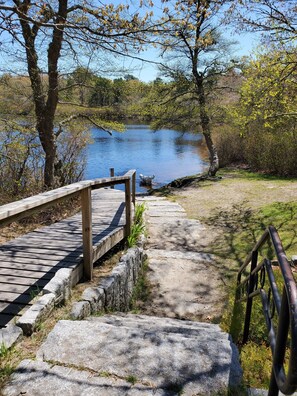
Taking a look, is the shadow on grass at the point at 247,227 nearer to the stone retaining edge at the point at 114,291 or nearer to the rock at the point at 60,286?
the stone retaining edge at the point at 114,291

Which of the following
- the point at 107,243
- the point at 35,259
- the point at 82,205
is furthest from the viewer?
the point at 107,243

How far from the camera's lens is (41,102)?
7.56 m

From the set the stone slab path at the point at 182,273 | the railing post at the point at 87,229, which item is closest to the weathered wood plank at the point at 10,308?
the railing post at the point at 87,229

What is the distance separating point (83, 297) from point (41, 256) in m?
0.90

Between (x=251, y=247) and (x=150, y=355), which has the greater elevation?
(x=150, y=355)

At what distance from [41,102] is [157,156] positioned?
18.9m

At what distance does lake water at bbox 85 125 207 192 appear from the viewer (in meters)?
19.8

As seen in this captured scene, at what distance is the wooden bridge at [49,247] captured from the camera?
2576 millimetres

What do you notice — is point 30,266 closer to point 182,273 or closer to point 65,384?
point 65,384

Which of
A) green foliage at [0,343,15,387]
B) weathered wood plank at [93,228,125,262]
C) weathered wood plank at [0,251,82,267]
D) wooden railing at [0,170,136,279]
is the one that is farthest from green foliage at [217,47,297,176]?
green foliage at [0,343,15,387]

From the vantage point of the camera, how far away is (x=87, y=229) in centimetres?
346

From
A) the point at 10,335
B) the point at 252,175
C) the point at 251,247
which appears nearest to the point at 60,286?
the point at 10,335

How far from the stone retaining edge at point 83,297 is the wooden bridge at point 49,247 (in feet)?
0.59

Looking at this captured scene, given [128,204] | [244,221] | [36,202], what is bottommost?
[244,221]
